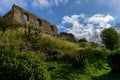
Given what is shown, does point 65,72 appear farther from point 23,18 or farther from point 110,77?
point 23,18

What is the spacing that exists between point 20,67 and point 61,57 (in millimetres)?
7736

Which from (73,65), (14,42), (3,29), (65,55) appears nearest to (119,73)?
(73,65)

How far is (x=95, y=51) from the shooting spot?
20.6m

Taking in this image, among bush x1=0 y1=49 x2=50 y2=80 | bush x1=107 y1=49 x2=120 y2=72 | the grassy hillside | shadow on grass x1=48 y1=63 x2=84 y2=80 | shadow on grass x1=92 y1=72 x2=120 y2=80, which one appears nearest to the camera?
bush x1=0 y1=49 x2=50 y2=80

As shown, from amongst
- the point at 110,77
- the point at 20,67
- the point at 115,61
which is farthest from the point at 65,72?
the point at 20,67

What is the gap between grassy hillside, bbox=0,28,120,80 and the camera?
48.6 ft

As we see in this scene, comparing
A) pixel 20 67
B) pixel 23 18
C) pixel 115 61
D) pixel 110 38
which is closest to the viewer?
pixel 20 67

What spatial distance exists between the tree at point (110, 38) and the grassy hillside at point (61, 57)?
16.7ft

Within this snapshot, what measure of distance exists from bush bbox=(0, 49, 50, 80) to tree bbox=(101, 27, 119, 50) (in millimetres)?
16413

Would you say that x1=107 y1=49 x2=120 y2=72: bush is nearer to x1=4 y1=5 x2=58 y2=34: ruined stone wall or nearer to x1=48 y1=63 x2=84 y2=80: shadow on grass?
x1=48 y1=63 x2=84 y2=80: shadow on grass

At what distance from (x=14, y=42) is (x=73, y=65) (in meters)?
4.44

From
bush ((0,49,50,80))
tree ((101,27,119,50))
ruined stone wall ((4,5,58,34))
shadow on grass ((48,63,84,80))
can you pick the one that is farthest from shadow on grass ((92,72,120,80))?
ruined stone wall ((4,5,58,34))

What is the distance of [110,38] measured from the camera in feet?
85.1

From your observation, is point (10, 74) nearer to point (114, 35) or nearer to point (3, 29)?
point (3, 29)
